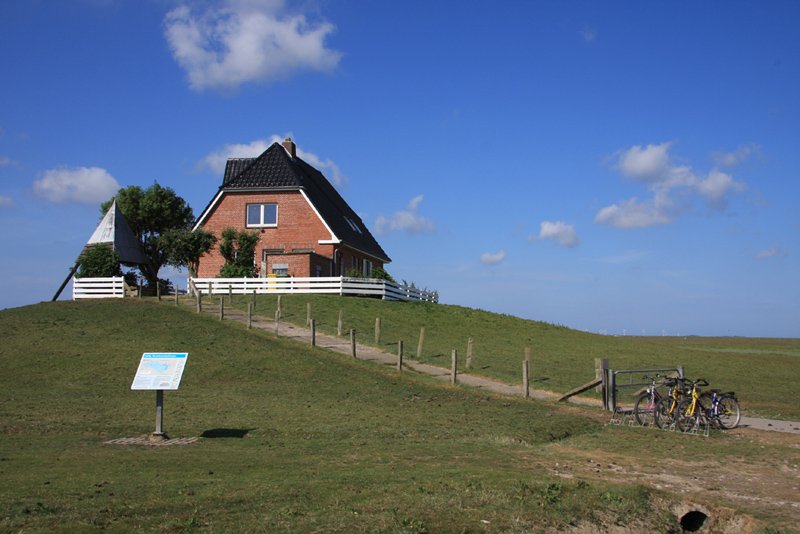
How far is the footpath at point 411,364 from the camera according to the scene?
20.1m

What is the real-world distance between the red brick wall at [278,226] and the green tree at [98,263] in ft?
20.6

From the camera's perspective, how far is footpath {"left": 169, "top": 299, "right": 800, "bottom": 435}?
20.1 m

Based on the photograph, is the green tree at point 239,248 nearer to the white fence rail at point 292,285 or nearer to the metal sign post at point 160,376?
the white fence rail at point 292,285

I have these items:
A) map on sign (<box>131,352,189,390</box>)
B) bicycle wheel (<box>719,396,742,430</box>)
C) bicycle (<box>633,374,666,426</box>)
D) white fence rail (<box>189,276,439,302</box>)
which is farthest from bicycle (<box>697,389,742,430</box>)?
white fence rail (<box>189,276,439,302</box>)

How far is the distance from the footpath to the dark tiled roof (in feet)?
46.6

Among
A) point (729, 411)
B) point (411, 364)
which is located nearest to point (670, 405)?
point (729, 411)

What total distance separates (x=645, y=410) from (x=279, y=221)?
124ft

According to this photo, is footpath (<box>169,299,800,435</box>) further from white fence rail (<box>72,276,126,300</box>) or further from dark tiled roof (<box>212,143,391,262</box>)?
dark tiled roof (<box>212,143,391,262</box>)

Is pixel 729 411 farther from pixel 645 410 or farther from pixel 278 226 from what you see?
pixel 278 226

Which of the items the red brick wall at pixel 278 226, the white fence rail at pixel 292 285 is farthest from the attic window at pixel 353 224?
the white fence rail at pixel 292 285

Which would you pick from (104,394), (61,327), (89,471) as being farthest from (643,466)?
(61,327)

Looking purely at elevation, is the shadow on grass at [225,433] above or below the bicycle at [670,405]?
below

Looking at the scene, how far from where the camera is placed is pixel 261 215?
53844mm

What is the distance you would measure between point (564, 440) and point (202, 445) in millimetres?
7883
